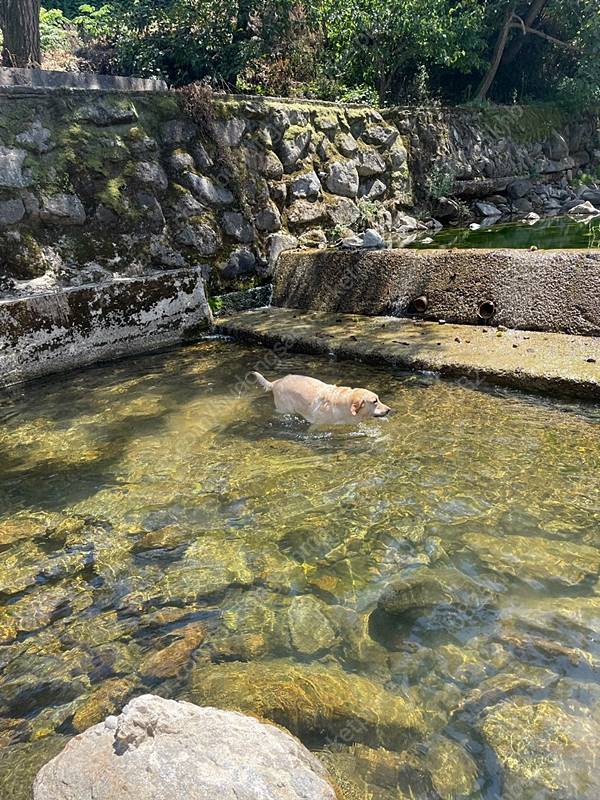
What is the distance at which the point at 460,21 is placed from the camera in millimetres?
17344

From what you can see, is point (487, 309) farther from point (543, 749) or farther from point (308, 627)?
point (543, 749)

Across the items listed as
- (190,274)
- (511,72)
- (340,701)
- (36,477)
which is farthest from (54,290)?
(511,72)

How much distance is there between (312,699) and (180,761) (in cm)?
70

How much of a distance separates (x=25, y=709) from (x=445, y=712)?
1.85 metres

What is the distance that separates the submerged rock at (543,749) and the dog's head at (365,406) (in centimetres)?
292

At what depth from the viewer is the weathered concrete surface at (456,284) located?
6.68m

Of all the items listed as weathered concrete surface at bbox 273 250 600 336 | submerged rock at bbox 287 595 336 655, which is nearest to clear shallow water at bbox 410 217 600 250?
weathered concrete surface at bbox 273 250 600 336

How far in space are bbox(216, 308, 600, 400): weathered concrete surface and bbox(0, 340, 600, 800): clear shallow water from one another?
262 mm

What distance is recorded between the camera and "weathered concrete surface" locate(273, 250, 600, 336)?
6684 mm

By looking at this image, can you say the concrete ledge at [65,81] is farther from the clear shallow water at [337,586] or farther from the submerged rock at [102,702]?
the submerged rock at [102,702]

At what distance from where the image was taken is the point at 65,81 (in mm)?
8695

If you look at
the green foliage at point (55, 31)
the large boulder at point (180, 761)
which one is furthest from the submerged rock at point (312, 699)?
the green foliage at point (55, 31)

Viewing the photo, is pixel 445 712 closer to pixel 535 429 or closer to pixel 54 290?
pixel 535 429

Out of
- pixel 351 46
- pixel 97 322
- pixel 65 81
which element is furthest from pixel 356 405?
pixel 351 46
